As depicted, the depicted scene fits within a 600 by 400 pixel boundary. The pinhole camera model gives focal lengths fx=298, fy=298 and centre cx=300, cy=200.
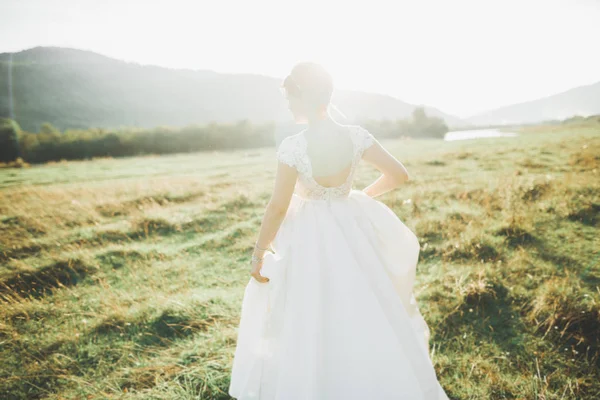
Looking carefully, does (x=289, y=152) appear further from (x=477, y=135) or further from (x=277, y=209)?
(x=477, y=135)

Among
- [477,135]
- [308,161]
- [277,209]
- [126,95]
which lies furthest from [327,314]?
[126,95]

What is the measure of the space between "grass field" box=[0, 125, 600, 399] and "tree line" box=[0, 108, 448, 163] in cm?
4434

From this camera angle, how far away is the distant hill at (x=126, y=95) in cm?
7994

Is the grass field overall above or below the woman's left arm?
below

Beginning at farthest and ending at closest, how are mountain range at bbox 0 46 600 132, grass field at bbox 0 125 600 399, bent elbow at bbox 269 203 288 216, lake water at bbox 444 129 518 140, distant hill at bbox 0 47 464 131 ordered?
distant hill at bbox 0 47 464 131 < mountain range at bbox 0 46 600 132 < lake water at bbox 444 129 518 140 < grass field at bbox 0 125 600 399 < bent elbow at bbox 269 203 288 216

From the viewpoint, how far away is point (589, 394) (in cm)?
278

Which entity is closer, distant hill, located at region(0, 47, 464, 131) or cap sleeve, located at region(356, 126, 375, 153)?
cap sleeve, located at region(356, 126, 375, 153)

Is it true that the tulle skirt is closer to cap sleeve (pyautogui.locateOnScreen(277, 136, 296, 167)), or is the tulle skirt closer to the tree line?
cap sleeve (pyautogui.locateOnScreen(277, 136, 296, 167))

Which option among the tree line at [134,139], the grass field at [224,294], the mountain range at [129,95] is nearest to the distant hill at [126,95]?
the mountain range at [129,95]

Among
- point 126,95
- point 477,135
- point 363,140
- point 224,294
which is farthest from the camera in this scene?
point 126,95

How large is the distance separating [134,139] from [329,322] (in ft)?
187

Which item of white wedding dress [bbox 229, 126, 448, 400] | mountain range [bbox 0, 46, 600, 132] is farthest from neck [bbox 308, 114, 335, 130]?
mountain range [bbox 0, 46, 600, 132]

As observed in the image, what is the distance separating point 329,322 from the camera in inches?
88.5

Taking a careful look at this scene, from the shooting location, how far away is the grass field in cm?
319
